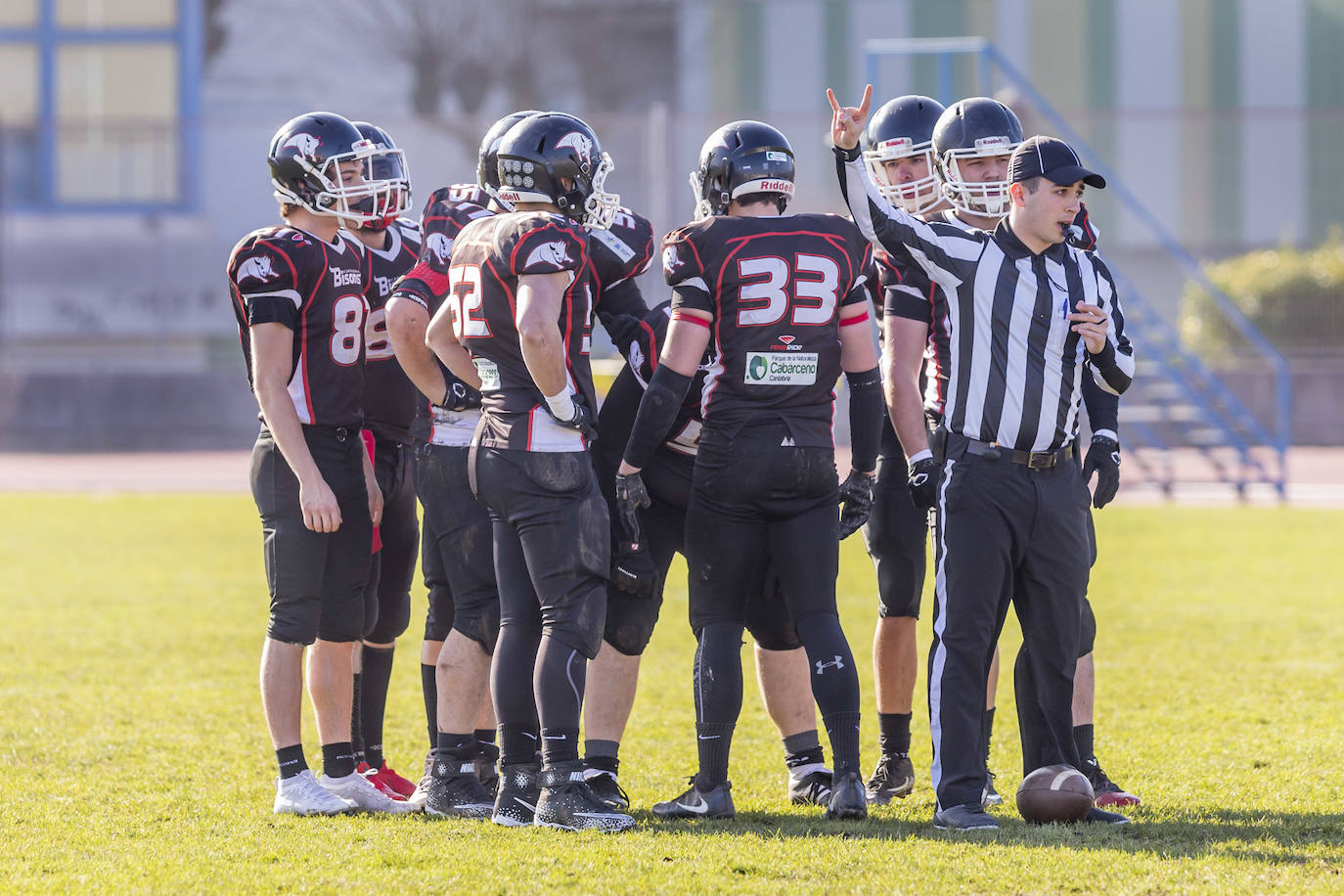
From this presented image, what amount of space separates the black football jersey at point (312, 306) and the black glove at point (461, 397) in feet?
1.15

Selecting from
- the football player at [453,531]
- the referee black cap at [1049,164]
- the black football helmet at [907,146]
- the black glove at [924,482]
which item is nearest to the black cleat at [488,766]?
the football player at [453,531]

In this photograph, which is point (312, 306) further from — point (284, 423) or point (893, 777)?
point (893, 777)

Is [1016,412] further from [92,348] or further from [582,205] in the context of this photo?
[92,348]

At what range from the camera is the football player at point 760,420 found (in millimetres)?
4891

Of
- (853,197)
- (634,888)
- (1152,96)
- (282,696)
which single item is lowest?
(634,888)

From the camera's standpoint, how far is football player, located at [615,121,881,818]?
193 inches

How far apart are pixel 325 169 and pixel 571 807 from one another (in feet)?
7.02

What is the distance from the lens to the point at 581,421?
15.8 feet

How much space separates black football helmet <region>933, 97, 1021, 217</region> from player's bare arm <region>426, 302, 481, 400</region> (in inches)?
65.4

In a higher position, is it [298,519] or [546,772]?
[298,519]

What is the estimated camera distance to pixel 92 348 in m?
22.9

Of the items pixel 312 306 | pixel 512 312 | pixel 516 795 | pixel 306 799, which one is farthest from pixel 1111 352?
pixel 306 799

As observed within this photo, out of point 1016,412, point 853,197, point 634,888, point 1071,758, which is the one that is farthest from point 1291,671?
point 634,888

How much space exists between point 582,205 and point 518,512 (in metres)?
0.95
